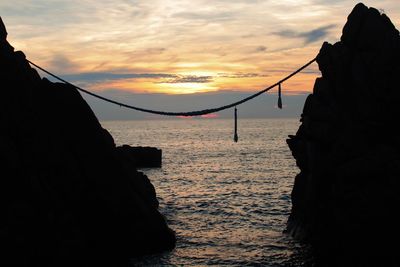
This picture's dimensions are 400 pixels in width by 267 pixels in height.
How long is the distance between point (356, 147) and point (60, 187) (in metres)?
12.3

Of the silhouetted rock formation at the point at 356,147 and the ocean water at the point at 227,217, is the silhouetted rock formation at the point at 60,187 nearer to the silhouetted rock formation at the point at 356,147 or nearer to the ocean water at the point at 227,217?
the ocean water at the point at 227,217

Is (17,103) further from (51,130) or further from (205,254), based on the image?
(205,254)

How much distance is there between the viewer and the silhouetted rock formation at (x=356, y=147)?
16.5 metres

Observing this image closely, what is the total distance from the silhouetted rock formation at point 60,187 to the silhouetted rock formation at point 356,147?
793cm

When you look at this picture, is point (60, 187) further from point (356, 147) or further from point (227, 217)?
point (227, 217)

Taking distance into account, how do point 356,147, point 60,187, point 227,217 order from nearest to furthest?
point 60,187 < point 356,147 < point 227,217

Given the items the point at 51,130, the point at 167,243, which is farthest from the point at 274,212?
the point at 51,130

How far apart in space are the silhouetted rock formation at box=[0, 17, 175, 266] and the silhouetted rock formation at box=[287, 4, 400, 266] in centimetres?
793

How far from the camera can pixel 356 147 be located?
18.1 metres

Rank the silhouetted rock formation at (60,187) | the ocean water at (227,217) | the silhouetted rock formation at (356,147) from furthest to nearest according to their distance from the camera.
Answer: the ocean water at (227,217)
the silhouetted rock formation at (356,147)
the silhouetted rock formation at (60,187)

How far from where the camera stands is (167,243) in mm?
21234

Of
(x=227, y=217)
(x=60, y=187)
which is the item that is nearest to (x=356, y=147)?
(x=60, y=187)

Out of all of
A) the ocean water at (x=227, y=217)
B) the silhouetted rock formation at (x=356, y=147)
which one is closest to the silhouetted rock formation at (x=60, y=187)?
the ocean water at (x=227, y=217)

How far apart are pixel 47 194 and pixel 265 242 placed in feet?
42.8
